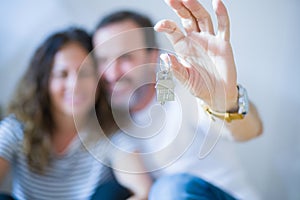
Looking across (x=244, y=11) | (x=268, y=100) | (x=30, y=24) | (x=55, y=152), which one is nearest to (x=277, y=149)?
(x=268, y=100)

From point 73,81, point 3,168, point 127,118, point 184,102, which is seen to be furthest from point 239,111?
point 3,168

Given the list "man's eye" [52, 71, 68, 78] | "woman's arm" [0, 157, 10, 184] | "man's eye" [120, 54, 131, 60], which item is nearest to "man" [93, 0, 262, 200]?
"man's eye" [120, 54, 131, 60]

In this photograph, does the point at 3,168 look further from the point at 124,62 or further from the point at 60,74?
the point at 124,62

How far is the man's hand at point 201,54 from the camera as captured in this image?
2.57 ft

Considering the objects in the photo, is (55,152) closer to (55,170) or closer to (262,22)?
(55,170)

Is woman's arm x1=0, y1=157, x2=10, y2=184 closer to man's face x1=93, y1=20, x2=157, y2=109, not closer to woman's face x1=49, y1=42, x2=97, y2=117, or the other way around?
woman's face x1=49, y1=42, x2=97, y2=117

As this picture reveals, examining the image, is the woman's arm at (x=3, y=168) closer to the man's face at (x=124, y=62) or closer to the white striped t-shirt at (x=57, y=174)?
the white striped t-shirt at (x=57, y=174)

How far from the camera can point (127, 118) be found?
36.6 inches

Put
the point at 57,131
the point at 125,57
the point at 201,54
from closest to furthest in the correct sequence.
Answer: the point at 201,54, the point at 125,57, the point at 57,131

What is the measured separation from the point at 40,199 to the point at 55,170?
80 mm

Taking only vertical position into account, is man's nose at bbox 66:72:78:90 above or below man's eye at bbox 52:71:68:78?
below

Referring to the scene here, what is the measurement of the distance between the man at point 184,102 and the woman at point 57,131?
0.19 feet

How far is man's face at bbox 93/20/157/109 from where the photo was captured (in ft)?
2.88

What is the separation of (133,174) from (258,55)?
1.40 ft
